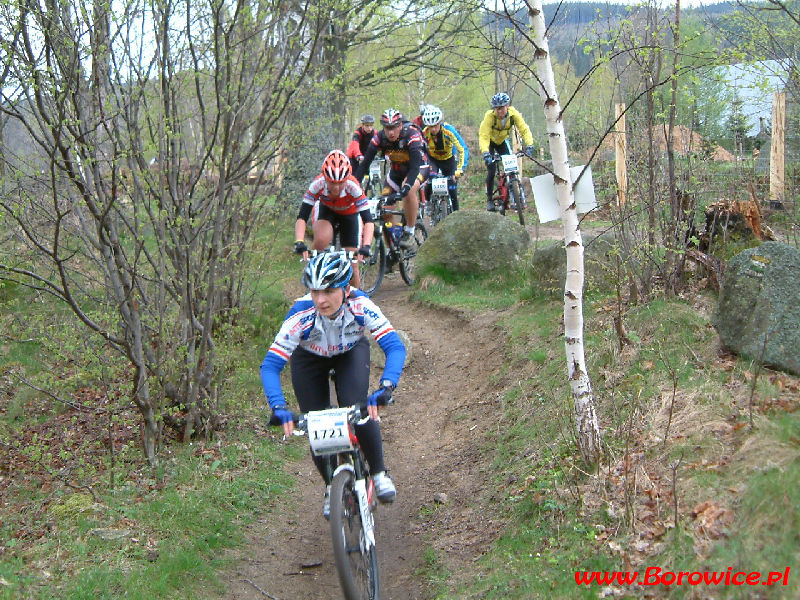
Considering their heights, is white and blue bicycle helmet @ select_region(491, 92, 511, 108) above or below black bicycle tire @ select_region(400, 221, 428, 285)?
above

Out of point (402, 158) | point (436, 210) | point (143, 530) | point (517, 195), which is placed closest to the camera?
point (143, 530)

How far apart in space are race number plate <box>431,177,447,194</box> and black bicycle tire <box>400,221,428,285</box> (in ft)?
2.96

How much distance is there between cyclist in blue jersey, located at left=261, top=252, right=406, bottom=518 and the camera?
15.1 ft

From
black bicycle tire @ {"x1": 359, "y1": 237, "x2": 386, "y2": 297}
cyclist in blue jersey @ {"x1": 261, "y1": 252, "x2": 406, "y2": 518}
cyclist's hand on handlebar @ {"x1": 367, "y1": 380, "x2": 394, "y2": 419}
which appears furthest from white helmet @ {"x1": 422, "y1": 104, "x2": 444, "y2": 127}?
cyclist's hand on handlebar @ {"x1": 367, "y1": 380, "x2": 394, "y2": 419}

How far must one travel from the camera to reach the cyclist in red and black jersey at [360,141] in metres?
11.6

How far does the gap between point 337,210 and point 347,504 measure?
4862 millimetres

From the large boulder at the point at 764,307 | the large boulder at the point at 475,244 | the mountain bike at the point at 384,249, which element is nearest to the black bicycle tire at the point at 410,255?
the mountain bike at the point at 384,249

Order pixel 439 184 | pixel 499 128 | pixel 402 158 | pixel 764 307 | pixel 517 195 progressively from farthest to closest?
pixel 517 195 < pixel 499 128 < pixel 439 184 < pixel 402 158 < pixel 764 307

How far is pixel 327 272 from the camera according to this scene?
4.55 meters

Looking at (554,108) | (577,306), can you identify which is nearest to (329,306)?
(577,306)

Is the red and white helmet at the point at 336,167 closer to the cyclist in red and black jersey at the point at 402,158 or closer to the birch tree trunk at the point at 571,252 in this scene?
the cyclist in red and black jersey at the point at 402,158

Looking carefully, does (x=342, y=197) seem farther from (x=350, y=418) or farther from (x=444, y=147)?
(x=444, y=147)

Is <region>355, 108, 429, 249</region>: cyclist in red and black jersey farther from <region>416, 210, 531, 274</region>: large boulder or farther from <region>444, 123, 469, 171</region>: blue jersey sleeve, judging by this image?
<region>444, 123, 469, 171</region>: blue jersey sleeve

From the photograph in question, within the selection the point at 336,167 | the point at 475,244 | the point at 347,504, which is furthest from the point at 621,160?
the point at 347,504
